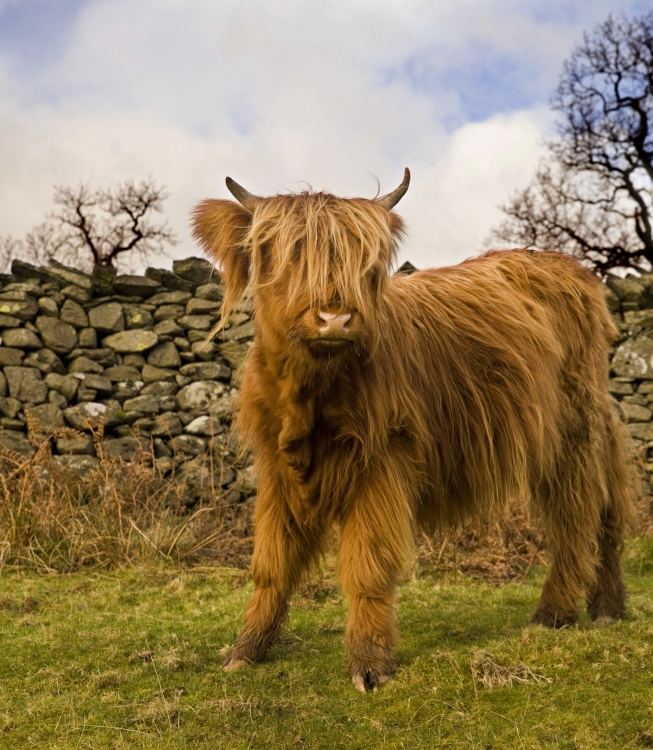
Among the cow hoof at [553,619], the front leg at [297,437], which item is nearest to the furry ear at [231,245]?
the front leg at [297,437]

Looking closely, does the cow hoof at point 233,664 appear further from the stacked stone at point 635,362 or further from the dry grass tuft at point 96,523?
the stacked stone at point 635,362

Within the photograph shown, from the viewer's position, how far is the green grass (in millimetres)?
2805

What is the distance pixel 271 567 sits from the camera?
3619 millimetres

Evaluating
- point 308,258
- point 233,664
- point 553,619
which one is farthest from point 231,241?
point 553,619

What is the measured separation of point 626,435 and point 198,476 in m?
3.88

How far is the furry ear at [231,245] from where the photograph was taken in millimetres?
3465

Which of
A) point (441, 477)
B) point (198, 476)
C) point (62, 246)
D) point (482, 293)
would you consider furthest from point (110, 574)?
point (62, 246)

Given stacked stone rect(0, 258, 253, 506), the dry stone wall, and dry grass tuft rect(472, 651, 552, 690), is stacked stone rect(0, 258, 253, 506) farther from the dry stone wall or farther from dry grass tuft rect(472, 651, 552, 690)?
dry grass tuft rect(472, 651, 552, 690)

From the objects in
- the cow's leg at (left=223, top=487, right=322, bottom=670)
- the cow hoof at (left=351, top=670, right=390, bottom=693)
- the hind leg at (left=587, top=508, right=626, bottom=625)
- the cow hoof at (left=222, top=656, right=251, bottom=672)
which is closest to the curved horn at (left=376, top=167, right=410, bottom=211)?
the cow's leg at (left=223, top=487, right=322, bottom=670)

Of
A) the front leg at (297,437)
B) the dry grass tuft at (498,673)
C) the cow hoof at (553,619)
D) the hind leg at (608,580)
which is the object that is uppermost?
the front leg at (297,437)

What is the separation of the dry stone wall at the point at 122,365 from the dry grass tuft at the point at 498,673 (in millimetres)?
4225

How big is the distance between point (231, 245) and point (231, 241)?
0.02 metres

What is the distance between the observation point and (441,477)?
3775 millimetres

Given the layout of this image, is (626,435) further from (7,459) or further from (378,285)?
(7,459)
